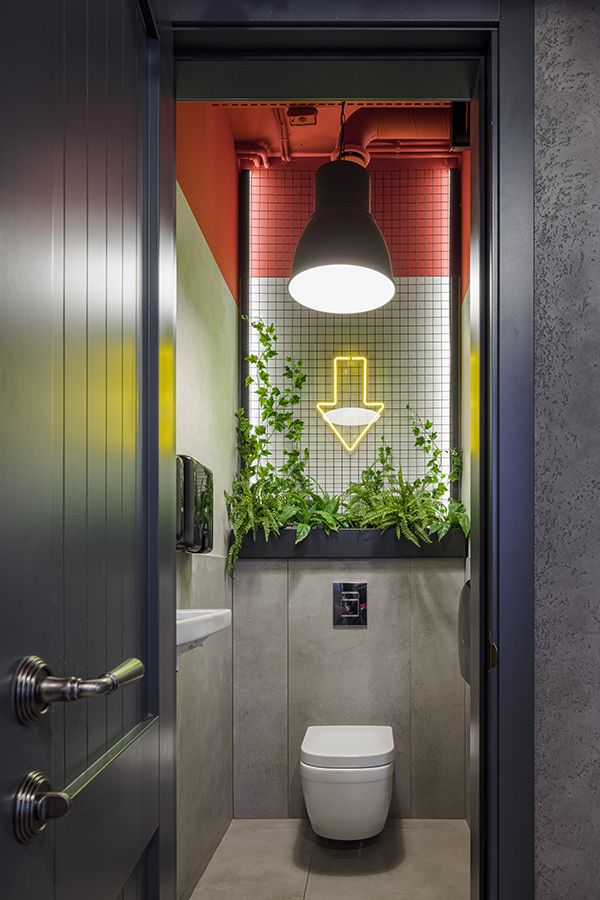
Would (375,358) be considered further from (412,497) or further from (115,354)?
(115,354)

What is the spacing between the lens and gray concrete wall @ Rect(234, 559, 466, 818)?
3787mm

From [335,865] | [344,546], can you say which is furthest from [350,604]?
[335,865]

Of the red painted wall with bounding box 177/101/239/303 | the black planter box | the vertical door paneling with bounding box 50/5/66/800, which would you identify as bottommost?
the black planter box

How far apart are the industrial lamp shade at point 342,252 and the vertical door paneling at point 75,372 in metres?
2.25

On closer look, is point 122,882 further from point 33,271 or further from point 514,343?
point 514,343

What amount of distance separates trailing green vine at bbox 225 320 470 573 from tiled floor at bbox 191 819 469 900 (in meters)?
1.10

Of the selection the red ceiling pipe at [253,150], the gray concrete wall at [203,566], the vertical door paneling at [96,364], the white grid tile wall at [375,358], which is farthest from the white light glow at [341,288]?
the vertical door paneling at [96,364]

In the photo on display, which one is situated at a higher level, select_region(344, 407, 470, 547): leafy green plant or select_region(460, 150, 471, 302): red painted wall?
select_region(460, 150, 471, 302): red painted wall

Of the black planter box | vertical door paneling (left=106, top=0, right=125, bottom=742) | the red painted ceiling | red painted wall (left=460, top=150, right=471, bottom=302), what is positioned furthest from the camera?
red painted wall (left=460, top=150, right=471, bottom=302)

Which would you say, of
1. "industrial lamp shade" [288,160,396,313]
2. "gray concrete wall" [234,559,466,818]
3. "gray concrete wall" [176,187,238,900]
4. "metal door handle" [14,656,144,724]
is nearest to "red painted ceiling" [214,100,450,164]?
"industrial lamp shade" [288,160,396,313]

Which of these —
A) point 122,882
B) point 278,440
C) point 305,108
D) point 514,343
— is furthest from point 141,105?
point 278,440

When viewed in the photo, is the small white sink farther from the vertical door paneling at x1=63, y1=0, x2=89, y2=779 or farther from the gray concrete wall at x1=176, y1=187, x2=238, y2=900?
the vertical door paneling at x1=63, y1=0, x2=89, y2=779

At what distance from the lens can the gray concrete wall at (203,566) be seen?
2785mm

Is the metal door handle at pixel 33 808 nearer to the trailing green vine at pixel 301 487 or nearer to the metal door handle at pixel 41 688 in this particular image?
the metal door handle at pixel 41 688
